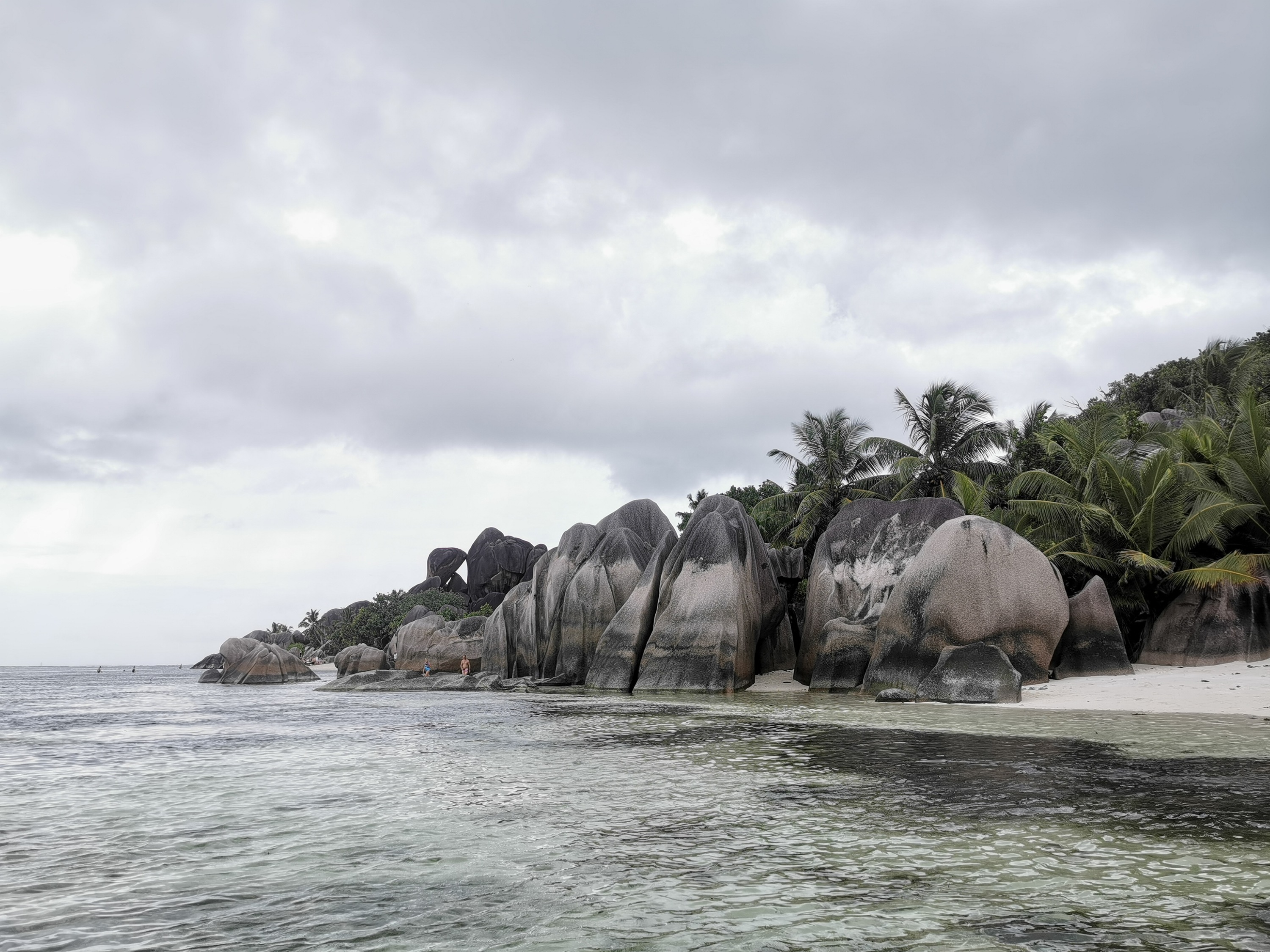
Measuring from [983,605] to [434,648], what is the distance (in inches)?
1252

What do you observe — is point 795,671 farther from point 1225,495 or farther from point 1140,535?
point 1225,495

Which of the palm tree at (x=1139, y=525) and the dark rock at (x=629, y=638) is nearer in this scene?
the palm tree at (x=1139, y=525)

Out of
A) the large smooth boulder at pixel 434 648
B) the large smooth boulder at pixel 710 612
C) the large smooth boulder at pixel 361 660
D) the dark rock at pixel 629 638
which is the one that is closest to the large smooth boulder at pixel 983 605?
the large smooth boulder at pixel 710 612

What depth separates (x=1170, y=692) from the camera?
1658cm

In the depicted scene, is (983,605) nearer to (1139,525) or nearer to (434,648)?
(1139,525)

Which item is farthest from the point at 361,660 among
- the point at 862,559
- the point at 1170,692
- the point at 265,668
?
the point at 1170,692

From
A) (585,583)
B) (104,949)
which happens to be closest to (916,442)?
(585,583)

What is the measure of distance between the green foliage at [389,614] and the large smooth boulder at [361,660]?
11.8 meters

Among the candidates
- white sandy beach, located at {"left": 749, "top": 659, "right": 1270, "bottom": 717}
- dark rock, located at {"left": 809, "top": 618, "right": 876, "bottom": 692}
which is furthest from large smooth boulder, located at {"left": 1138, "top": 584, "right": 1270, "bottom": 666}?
dark rock, located at {"left": 809, "top": 618, "right": 876, "bottom": 692}

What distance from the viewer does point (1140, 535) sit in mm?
22625

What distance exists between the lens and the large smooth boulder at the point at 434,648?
146 ft

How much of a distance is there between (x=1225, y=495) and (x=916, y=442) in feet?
41.6

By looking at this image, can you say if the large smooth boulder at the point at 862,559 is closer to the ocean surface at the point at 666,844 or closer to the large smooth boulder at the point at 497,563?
the ocean surface at the point at 666,844

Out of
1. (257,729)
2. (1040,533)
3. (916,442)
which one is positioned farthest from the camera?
(916,442)
